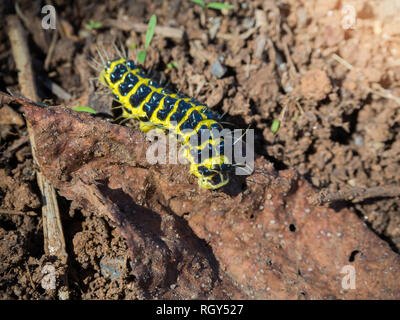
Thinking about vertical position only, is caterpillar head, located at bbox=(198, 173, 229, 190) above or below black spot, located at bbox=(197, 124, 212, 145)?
below

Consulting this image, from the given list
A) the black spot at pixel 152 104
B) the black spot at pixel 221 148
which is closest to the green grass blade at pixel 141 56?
the black spot at pixel 152 104

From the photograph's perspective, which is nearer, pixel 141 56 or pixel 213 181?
pixel 213 181

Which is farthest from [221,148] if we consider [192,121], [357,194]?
[357,194]

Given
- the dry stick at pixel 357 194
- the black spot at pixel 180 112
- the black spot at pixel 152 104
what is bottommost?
the dry stick at pixel 357 194

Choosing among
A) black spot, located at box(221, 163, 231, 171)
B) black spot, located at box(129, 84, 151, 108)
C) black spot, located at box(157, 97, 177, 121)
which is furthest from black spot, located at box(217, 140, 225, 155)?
black spot, located at box(129, 84, 151, 108)

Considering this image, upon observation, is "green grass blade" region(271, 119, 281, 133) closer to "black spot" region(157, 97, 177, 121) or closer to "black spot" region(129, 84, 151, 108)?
"black spot" region(157, 97, 177, 121)

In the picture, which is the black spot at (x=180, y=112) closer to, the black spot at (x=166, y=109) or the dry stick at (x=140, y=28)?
the black spot at (x=166, y=109)

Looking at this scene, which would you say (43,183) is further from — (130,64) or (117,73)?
(130,64)
